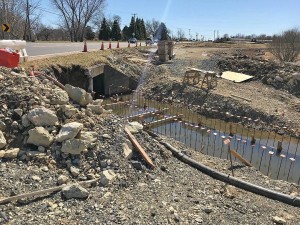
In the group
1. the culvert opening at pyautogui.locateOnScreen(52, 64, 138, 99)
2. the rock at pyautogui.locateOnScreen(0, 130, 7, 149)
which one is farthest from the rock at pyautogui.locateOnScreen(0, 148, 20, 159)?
the culvert opening at pyautogui.locateOnScreen(52, 64, 138, 99)

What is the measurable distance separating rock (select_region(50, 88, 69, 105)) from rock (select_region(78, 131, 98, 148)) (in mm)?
1263

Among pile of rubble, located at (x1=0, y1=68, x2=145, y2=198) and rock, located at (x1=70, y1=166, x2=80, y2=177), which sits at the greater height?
pile of rubble, located at (x1=0, y1=68, x2=145, y2=198)

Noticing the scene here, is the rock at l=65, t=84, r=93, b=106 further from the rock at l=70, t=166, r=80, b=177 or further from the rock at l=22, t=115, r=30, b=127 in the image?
the rock at l=70, t=166, r=80, b=177

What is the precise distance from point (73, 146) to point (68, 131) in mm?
398

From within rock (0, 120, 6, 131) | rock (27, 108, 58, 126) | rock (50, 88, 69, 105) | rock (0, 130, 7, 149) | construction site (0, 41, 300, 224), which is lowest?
construction site (0, 41, 300, 224)

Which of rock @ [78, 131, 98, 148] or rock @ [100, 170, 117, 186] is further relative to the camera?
rock @ [78, 131, 98, 148]

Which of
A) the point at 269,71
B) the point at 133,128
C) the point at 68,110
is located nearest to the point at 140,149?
the point at 133,128

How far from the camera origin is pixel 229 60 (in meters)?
27.0

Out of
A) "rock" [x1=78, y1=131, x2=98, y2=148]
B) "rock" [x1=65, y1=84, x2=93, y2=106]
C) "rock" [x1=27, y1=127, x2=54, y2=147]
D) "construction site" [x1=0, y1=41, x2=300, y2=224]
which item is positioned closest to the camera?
"construction site" [x1=0, y1=41, x2=300, y2=224]

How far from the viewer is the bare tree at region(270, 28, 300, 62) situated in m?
27.0

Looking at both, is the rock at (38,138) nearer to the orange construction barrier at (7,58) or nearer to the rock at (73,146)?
the rock at (73,146)

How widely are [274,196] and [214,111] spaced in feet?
33.1

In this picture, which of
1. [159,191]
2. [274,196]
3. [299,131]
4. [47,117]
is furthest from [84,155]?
[299,131]

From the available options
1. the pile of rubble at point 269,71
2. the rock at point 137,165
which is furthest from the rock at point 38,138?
the pile of rubble at point 269,71
